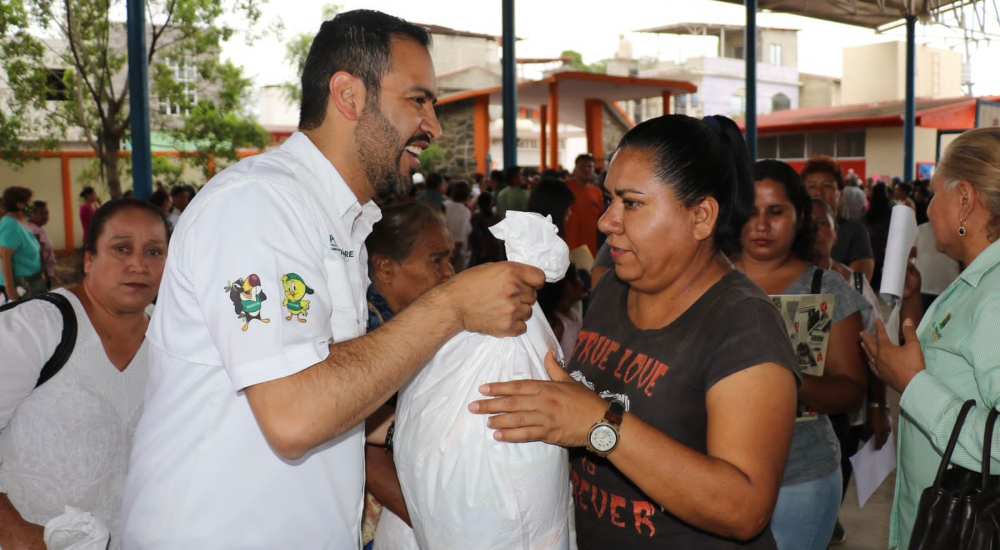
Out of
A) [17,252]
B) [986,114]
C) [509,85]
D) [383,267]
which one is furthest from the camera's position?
[986,114]

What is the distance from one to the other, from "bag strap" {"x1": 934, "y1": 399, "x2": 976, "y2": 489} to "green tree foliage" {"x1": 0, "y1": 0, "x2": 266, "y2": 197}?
11.1m

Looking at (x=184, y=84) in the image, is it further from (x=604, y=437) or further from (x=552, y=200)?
(x=604, y=437)

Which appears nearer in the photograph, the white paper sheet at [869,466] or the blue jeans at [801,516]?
the blue jeans at [801,516]

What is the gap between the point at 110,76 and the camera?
39.2ft

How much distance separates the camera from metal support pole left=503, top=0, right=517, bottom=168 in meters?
9.77

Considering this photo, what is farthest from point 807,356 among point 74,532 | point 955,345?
point 74,532

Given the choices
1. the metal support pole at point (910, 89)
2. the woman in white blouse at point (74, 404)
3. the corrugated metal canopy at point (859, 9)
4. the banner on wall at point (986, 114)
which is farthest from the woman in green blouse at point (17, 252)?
the metal support pole at point (910, 89)

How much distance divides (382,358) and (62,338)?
120cm

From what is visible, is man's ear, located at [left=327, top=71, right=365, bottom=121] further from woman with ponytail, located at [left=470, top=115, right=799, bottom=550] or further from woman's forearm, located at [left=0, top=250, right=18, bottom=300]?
woman's forearm, located at [left=0, top=250, right=18, bottom=300]

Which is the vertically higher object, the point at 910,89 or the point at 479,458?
the point at 910,89

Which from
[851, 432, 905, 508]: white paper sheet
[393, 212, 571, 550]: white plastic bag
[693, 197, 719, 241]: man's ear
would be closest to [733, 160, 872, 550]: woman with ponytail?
[851, 432, 905, 508]: white paper sheet

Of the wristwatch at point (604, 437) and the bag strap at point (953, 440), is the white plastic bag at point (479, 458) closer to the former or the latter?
the wristwatch at point (604, 437)

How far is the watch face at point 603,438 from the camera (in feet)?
5.16

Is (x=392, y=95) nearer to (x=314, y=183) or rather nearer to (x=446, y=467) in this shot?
(x=314, y=183)
